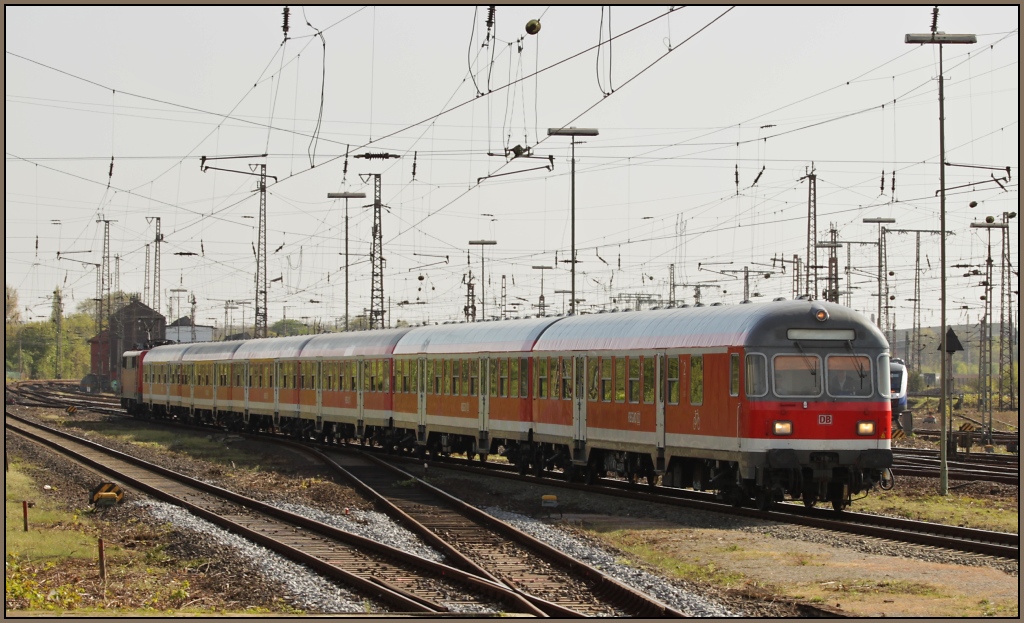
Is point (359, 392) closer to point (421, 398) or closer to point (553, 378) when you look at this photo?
point (421, 398)

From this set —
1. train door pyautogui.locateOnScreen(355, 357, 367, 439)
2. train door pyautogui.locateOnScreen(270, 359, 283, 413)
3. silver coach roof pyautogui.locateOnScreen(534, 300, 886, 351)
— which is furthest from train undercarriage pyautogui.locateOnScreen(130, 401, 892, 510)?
train door pyautogui.locateOnScreen(270, 359, 283, 413)

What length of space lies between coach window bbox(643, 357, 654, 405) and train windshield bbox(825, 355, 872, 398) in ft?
12.4

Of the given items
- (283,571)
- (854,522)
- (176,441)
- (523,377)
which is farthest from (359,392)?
(283,571)

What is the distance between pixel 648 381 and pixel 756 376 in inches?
142

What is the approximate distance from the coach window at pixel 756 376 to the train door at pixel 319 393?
26.8 m

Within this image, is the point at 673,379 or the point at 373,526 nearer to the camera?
the point at 373,526

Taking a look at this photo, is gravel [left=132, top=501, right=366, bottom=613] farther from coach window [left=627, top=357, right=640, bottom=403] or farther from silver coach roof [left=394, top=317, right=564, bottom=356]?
silver coach roof [left=394, top=317, right=564, bottom=356]

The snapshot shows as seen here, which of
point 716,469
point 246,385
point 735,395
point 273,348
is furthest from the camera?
point 246,385

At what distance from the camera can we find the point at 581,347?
28047 millimetres

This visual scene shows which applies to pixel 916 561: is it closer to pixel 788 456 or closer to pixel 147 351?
pixel 788 456

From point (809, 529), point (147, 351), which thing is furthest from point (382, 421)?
point (147, 351)

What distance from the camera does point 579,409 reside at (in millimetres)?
28031

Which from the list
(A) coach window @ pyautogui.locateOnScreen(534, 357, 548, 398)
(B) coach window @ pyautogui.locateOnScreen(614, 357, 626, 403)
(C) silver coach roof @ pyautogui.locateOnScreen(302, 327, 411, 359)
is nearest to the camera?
(B) coach window @ pyautogui.locateOnScreen(614, 357, 626, 403)

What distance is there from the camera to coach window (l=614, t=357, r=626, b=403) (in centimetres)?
2612
